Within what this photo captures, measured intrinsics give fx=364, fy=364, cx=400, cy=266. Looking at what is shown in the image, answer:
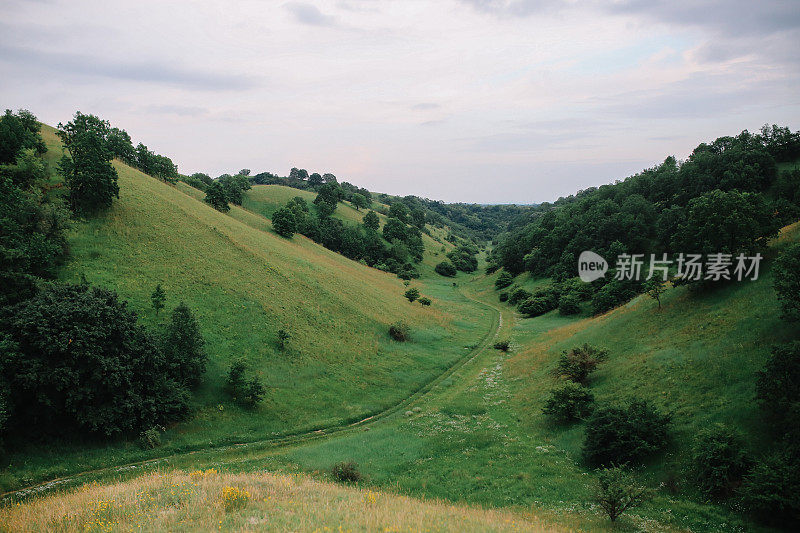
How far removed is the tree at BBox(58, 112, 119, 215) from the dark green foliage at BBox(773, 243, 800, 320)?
6118 centimetres

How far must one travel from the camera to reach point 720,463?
15484 millimetres

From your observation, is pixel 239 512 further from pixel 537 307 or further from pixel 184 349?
pixel 537 307

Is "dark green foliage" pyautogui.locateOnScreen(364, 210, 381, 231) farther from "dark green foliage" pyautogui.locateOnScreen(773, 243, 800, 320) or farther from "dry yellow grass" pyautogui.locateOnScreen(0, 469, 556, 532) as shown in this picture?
"dry yellow grass" pyautogui.locateOnScreen(0, 469, 556, 532)

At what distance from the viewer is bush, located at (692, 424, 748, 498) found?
49.8 ft

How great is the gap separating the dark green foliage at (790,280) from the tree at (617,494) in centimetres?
1399

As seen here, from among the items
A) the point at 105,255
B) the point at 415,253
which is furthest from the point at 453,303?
the point at 105,255

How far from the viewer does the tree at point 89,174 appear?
42219mm

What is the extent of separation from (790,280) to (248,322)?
1622 inches

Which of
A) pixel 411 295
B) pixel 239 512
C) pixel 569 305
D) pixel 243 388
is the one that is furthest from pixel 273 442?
pixel 569 305

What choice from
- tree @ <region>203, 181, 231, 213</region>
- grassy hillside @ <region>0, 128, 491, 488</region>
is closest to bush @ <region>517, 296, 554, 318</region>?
grassy hillside @ <region>0, 128, 491, 488</region>

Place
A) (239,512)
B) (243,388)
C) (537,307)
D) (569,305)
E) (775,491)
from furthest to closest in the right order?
(537,307) < (569,305) < (243,388) < (775,491) < (239,512)

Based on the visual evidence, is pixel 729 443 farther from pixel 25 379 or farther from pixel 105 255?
pixel 105 255

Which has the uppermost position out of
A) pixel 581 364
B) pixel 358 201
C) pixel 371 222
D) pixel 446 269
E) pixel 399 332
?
pixel 358 201

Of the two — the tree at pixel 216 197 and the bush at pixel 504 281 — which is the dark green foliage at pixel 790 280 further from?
the tree at pixel 216 197
